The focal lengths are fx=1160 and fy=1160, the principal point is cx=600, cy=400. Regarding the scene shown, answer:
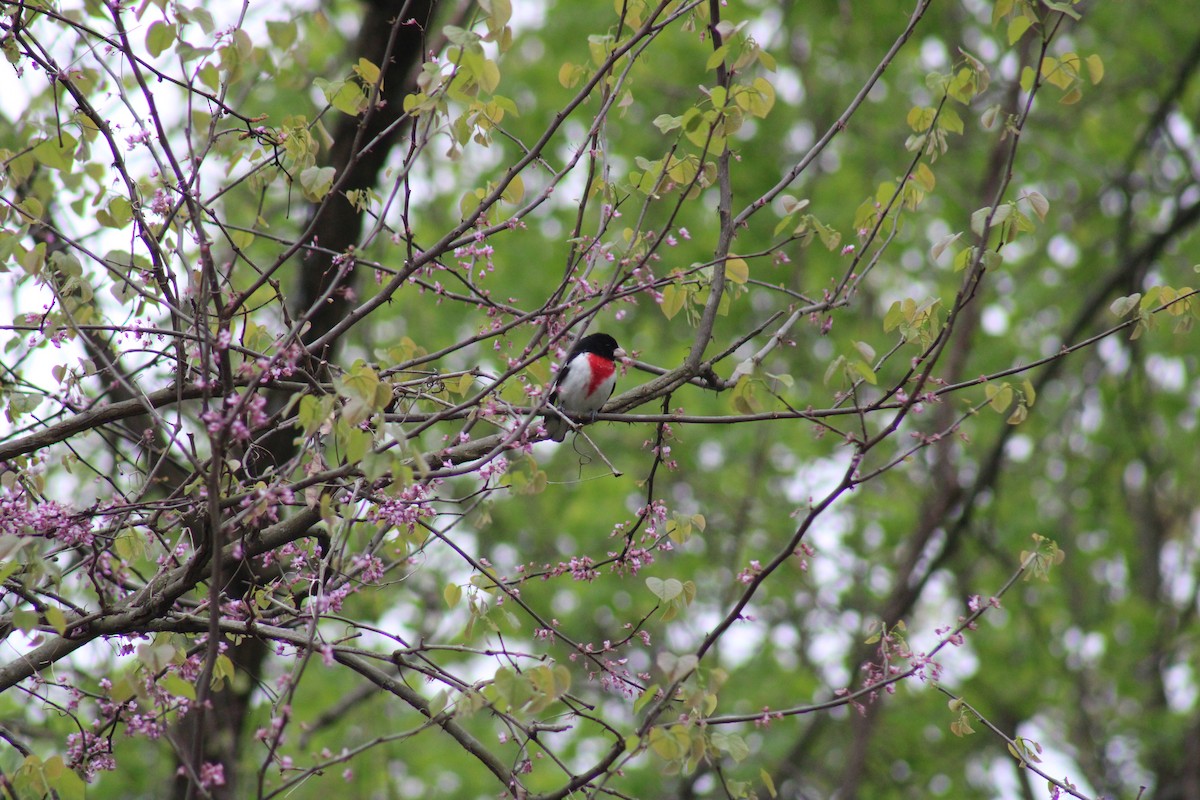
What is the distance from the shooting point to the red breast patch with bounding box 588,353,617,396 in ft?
16.3

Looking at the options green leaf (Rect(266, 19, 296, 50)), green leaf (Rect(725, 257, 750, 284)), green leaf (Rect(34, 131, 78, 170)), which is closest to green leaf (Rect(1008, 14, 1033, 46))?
green leaf (Rect(725, 257, 750, 284))

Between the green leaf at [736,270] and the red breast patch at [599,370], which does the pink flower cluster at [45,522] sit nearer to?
the green leaf at [736,270]

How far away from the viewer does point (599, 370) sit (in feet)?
16.4

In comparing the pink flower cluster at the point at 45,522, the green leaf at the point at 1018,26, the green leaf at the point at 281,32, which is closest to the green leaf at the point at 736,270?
the green leaf at the point at 1018,26

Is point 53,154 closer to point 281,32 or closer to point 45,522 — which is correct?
point 281,32

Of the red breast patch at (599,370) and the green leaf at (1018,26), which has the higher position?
the red breast patch at (599,370)

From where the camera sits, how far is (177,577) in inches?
119

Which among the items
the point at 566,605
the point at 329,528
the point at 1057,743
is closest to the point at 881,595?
the point at 1057,743

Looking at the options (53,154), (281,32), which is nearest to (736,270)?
(281,32)

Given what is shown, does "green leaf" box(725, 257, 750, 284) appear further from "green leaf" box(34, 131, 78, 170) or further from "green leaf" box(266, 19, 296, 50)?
"green leaf" box(34, 131, 78, 170)

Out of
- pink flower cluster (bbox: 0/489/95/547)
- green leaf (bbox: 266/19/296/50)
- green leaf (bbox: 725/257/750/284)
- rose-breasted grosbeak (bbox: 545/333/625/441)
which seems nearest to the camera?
pink flower cluster (bbox: 0/489/95/547)

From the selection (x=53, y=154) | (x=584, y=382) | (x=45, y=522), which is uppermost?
(x=584, y=382)

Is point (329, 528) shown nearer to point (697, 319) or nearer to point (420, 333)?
point (697, 319)

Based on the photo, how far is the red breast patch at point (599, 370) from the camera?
498 cm
